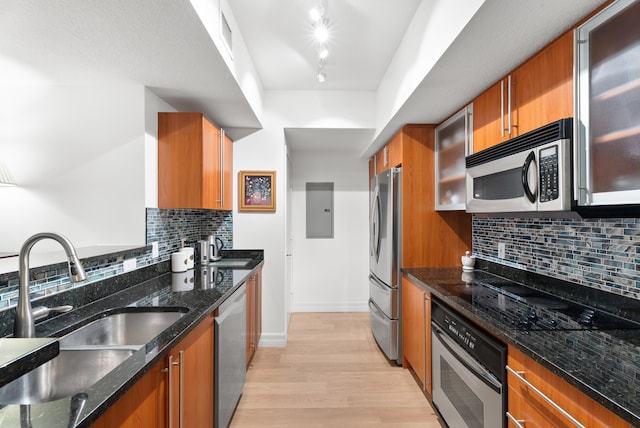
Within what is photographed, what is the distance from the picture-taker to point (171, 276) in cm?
220

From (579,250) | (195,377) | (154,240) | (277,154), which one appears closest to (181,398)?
(195,377)

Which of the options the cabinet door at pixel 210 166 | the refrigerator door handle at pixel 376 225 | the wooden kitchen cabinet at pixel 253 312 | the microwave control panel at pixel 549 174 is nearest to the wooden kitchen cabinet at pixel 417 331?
the refrigerator door handle at pixel 376 225

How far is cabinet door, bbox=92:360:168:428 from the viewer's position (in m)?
0.82

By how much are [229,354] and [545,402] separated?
60.6 inches

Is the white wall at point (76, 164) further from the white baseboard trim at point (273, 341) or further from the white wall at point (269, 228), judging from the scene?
the white baseboard trim at point (273, 341)

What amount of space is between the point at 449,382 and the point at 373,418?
0.61 m

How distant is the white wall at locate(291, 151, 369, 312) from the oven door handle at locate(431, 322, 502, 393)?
2.33 metres

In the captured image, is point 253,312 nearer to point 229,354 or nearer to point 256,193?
point 229,354

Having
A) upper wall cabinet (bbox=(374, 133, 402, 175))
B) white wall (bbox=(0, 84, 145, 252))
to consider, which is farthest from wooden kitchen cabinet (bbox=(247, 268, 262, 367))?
upper wall cabinet (bbox=(374, 133, 402, 175))

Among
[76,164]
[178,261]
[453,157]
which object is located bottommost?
[178,261]

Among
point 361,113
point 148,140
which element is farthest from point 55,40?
point 361,113

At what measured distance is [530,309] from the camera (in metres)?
1.43

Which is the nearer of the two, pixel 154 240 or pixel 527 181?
pixel 527 181

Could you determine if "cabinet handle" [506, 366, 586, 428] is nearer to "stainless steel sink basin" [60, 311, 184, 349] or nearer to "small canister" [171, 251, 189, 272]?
"stainless steel sink basin" [60, 311, 184, 349]
